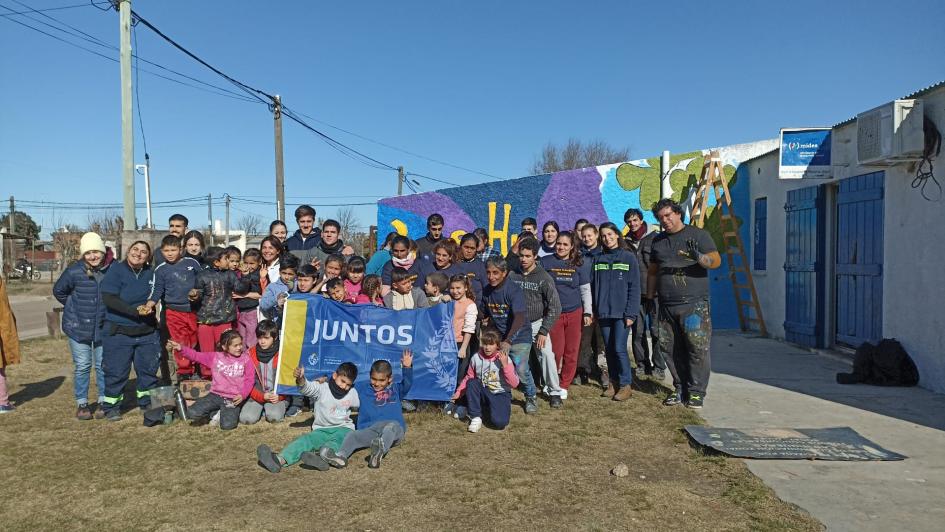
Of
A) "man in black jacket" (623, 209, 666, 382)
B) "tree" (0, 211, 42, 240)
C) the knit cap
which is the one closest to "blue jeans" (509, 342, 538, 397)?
"man in black jacket" (623, 209, 666, 382)

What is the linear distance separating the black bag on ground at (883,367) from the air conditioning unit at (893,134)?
2.06m

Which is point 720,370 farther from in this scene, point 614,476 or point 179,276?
point 179,276

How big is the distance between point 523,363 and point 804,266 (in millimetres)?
5761

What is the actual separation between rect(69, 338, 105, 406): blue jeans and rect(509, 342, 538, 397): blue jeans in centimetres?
401

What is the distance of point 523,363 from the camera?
244 inches

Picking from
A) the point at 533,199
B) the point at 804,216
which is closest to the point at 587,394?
the point at 804,216

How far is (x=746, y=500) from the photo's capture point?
3.97m

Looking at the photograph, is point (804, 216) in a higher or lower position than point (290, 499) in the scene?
higher

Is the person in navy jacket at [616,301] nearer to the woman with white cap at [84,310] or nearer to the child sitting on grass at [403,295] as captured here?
the child sitting on grass at [403,295]

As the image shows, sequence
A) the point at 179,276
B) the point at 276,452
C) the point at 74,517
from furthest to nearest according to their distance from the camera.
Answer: the point at 179,276
the point at 276,452
the point at 74,517

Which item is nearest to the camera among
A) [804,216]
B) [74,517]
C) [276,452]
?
[74,517]

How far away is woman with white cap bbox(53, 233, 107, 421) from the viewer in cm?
621

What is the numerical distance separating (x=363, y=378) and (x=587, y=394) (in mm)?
2405

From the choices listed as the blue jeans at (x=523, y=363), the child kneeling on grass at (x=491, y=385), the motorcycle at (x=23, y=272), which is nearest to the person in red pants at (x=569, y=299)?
the blue jeans at (x=523, y=363)
